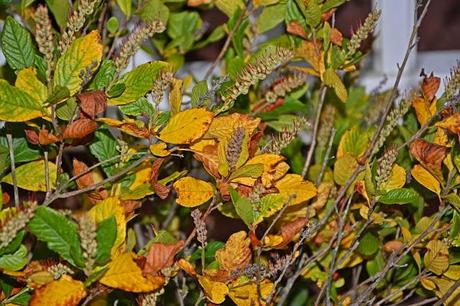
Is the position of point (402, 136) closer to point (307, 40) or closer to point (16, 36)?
point (307, 40)

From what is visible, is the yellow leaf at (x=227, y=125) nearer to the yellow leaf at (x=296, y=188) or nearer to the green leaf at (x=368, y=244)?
the yellow leaf at (x=296, y=188)

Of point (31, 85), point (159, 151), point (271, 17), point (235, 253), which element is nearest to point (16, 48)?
point (31, 85)

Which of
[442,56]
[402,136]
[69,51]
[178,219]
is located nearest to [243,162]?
[69,51]

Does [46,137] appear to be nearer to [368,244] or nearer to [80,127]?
[80,127]

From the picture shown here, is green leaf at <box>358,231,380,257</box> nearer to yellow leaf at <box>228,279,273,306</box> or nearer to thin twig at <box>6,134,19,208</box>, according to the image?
yellow leaf at <box>228,279,273,306</box>

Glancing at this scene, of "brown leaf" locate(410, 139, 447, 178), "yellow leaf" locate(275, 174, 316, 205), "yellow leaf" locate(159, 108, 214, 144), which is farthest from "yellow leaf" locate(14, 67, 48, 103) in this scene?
"brown leaf" locate(410, 139, 447, 178)
